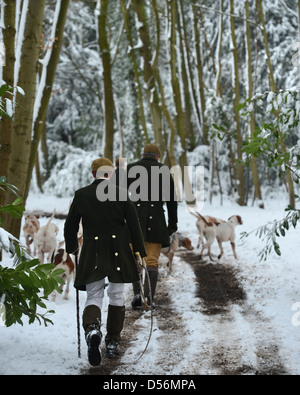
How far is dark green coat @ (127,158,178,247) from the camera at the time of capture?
618 cm

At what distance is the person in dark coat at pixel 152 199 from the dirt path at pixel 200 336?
67 cm

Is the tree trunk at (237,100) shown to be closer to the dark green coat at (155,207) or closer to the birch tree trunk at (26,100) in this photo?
the birch tree trunk at (26,100)

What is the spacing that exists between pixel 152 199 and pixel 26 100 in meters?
2.60

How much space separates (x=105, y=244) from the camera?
176 inches

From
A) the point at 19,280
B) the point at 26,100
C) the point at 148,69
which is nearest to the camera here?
the point at 19,280

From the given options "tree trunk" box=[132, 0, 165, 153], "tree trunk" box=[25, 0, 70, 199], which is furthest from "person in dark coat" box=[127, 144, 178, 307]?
"tree trunk" box=[132, 0, 165, 153]

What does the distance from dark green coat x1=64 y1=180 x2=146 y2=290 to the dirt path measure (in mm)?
784

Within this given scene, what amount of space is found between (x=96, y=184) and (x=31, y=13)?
4078 millimetres

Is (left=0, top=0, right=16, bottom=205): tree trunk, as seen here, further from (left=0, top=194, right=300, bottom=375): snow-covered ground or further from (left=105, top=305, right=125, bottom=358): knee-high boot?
(left=105, top=305, right=125, bottom=358): knee-high boot

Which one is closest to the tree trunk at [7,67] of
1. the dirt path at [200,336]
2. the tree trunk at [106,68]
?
the dirt path at [200,336]

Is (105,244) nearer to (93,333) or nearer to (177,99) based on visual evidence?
(93,333)

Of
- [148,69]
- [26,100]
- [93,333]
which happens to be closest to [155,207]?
[93,333]
